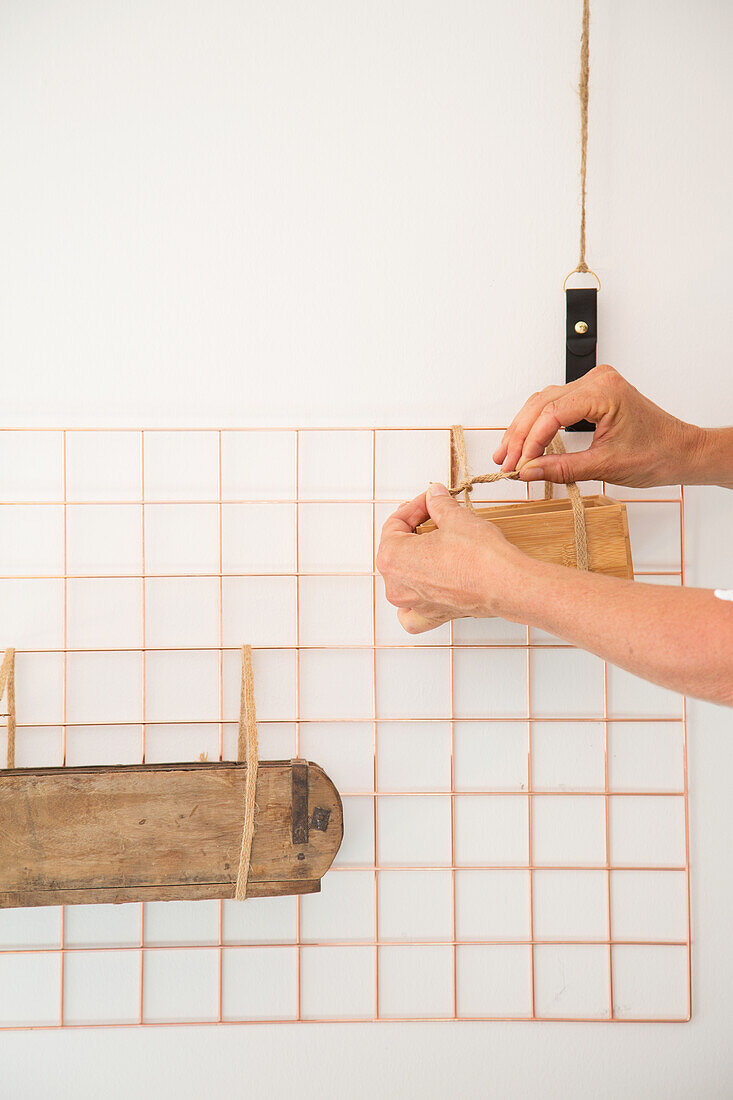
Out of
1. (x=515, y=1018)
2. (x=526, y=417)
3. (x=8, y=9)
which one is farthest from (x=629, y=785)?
(x=8, y=9)

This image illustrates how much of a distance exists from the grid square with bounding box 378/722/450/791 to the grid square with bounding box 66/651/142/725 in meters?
0.32

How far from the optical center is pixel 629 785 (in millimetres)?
994

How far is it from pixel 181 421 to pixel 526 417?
436 mm

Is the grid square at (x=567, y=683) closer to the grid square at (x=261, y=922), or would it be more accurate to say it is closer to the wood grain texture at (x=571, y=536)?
the wood grain texture at (x=571, y=536)

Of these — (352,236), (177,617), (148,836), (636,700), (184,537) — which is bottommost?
(148,836)

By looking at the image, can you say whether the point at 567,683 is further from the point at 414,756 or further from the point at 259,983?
the point at 259,983

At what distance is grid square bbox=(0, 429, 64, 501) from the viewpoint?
98cm

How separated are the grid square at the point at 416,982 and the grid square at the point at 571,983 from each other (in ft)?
0.38

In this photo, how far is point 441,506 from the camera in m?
0.80

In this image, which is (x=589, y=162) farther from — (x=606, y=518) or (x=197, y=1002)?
(x=197, y=1002)

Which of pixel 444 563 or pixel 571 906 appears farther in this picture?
pixel 571 906

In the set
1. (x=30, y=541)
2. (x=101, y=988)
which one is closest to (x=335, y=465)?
(x=30, y=541)

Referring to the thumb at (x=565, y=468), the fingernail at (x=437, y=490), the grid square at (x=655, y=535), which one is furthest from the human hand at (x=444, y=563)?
the grid square at (x=655, y=535)

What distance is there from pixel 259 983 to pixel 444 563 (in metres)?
0.63
